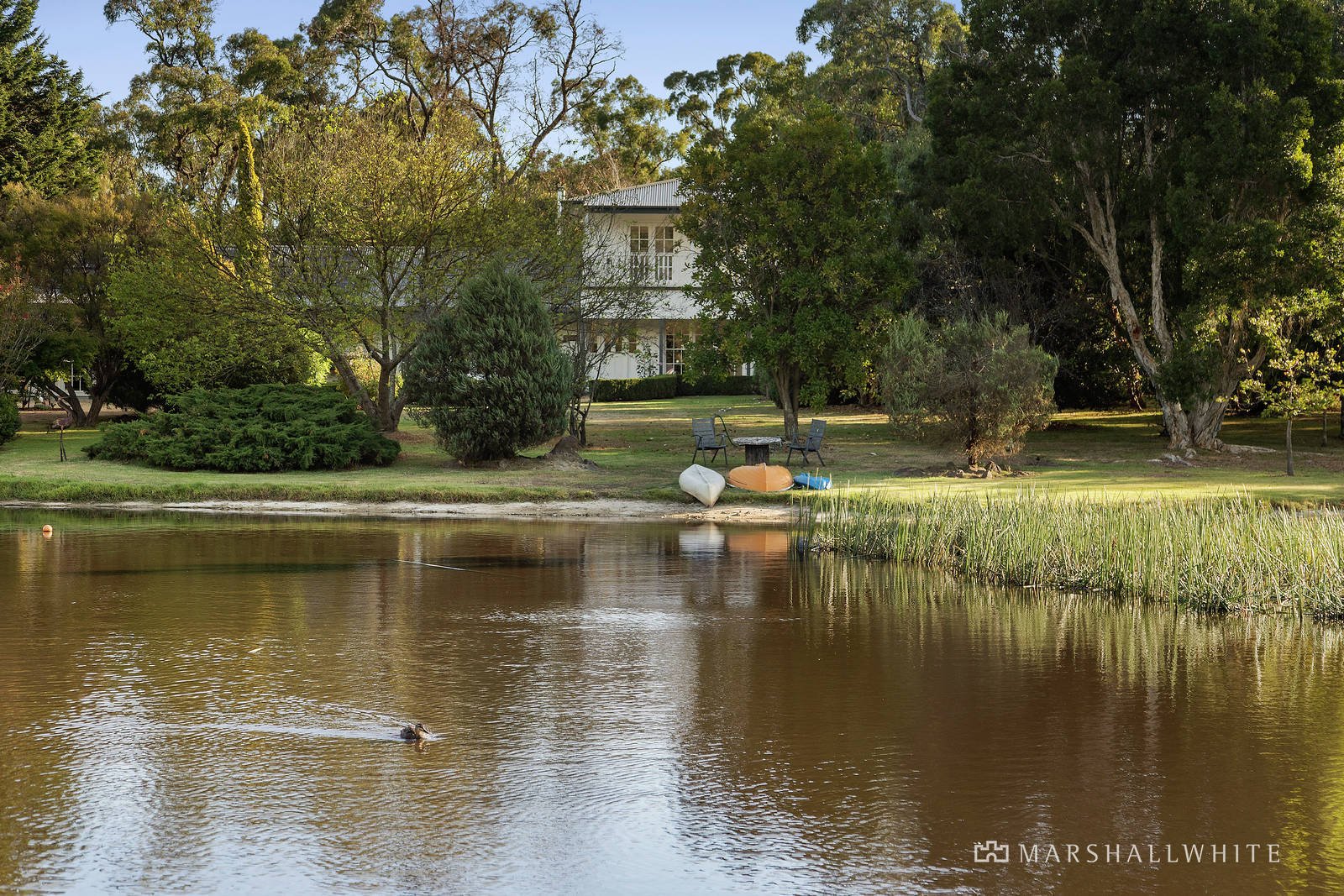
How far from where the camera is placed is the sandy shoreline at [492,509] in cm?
2064

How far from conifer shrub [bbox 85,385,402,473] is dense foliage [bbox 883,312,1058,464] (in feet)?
33.9

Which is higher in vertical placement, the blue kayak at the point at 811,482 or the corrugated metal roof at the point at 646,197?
the corrugated metal roof at the point at 646,197

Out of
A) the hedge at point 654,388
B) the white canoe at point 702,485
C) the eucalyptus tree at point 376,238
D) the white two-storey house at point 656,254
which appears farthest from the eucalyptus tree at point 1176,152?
the hedge at point 654,388

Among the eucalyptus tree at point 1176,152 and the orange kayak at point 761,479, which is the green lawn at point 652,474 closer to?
the orange kayak at point 761,479

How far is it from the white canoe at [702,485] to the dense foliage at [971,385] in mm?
4835

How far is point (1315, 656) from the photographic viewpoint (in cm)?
1088

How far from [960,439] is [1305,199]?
8.96m

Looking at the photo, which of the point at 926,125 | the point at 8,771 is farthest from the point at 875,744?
the point at 926,125

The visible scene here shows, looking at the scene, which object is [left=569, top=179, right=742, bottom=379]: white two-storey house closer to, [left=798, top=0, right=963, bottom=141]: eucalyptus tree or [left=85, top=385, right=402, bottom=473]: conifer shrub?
[left=798, top=0, right=963, bottom=141]: eucalyptus tree

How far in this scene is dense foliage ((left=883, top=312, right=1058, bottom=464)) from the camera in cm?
2420

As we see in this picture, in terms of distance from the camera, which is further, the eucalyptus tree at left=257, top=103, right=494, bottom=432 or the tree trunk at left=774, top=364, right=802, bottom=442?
the tree trunk at left=774, top=364, right=802, bottom=442

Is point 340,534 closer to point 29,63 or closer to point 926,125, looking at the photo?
point 926,125

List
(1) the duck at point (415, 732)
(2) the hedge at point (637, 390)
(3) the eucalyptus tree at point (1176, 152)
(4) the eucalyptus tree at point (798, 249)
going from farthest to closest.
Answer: (2) the hedge at point (637, 390)
(4) the eucalyptus tree at point (798, 249)
(3) the eucalyptus tree at point (1176, 152)
(1) the duck at point (415, 732)

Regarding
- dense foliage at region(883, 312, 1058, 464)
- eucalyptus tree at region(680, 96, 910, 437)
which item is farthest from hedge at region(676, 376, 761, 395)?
dense foliage at region(883, 312, 1058, 464)
